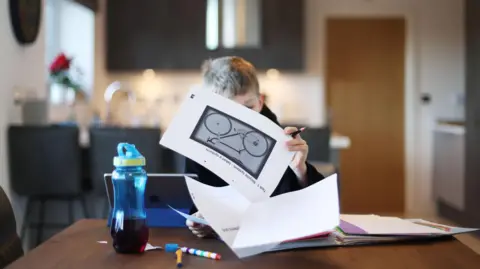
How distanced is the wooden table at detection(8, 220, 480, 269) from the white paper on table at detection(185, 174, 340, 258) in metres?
0.05

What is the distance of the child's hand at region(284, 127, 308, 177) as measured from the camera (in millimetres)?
1287

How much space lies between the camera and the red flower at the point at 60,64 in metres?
3.97

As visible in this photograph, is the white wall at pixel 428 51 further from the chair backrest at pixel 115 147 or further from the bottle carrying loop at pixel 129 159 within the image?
the bottle carrying loop at pixel 129 159

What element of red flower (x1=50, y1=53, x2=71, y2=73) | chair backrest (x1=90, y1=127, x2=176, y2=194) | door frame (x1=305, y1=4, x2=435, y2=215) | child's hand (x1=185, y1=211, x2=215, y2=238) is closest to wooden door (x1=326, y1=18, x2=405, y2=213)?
door frame (x1=305, y1=4, x2=435, y2=215)

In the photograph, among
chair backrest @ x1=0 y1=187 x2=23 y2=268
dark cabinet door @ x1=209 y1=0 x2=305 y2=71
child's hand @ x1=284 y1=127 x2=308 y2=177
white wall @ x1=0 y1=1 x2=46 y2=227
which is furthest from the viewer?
dark cabinet door @ x1=209 y1=0 x2=305 y2=71

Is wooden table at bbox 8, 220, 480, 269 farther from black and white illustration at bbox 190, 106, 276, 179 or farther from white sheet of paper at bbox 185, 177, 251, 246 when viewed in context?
black and white illustration at bbox 190, 106, 276, 179

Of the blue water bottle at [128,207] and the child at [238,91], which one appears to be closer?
the blue water bottle at [128,207]

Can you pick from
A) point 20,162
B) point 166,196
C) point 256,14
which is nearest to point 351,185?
point 256,14

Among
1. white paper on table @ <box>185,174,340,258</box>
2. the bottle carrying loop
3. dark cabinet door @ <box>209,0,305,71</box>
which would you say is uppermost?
dark cabinet door @ <box>209,0,305,71</box>

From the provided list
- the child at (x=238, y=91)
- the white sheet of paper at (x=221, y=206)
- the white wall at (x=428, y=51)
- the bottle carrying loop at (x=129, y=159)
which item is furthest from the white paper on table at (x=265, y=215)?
the white wall at (x=428, y=51)

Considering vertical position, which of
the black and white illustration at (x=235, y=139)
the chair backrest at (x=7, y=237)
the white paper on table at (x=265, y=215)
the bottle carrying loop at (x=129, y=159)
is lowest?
the chair backrest at (x=7, y=237)

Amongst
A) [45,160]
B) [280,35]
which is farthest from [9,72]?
[280,35]

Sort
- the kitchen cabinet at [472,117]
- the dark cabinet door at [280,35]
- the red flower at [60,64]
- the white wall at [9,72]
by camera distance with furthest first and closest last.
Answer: the dark cabinet door at [280,35] → the kitchen cabinet at [472,117] → the red flower at [60,64] → the white wall at [9,72]

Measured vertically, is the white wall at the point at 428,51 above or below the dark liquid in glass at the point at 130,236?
above
